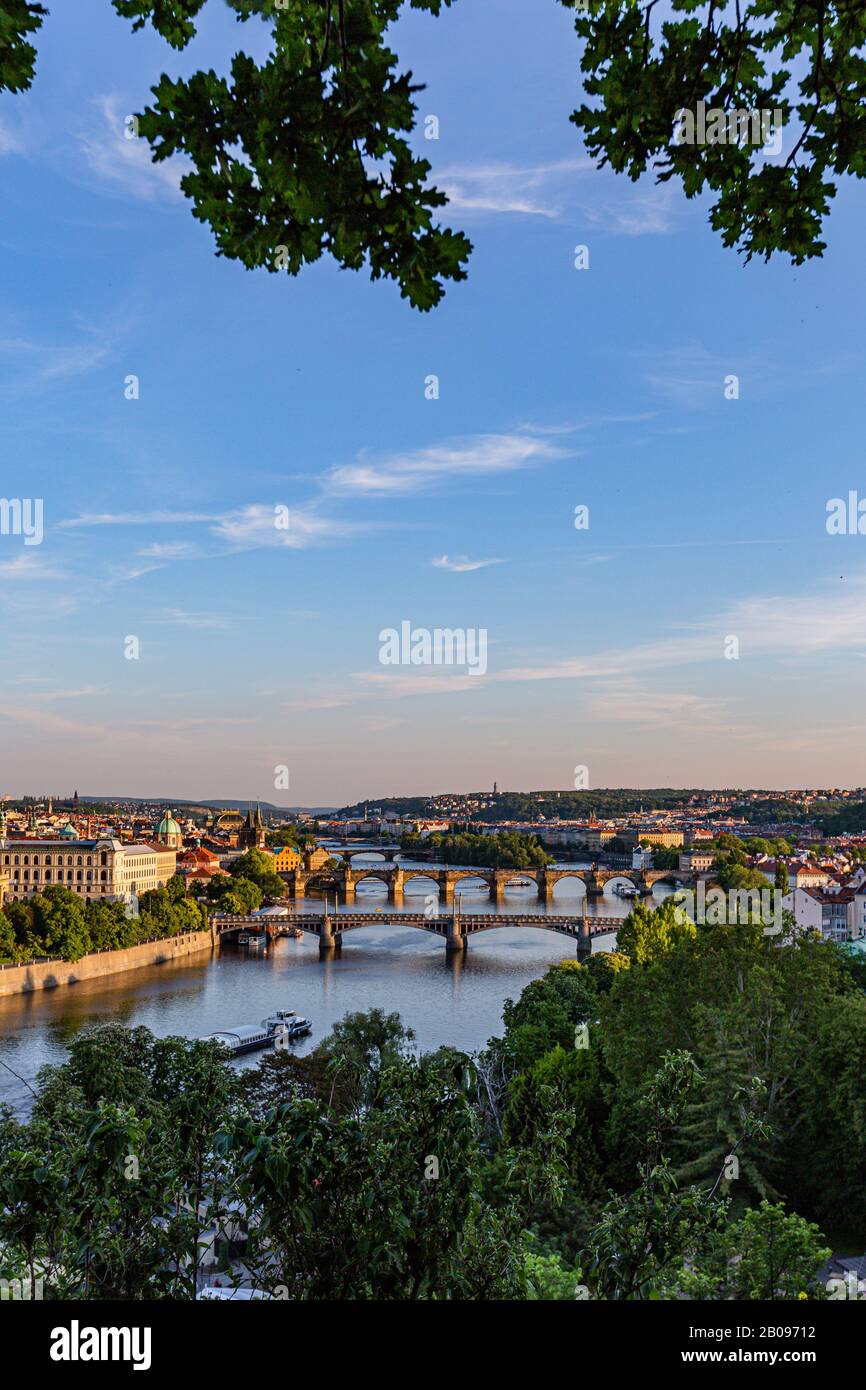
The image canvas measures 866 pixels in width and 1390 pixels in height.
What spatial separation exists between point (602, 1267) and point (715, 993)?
30.5 feet

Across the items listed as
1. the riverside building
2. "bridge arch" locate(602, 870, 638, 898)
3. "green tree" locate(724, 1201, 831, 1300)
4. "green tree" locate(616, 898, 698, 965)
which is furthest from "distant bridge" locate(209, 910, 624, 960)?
"green tree" locate(724, 1201, 831, 1300)

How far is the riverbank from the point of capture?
84.7 ft

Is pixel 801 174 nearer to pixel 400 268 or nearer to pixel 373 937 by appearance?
pixel 400 268

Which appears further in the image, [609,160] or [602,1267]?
[602,1267]

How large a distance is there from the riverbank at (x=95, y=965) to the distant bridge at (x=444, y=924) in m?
2.11

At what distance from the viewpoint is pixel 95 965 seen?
28922 millimetres

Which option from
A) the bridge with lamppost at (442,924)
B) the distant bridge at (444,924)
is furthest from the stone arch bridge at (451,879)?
the distant bridge at (444,924)

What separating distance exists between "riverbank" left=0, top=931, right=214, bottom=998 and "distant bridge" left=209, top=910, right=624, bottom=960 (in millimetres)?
2113

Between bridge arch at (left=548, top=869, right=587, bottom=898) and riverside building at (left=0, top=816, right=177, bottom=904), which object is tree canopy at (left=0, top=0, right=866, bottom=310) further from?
bridge arch at (left=548, top=869, right=587, bottom=898)

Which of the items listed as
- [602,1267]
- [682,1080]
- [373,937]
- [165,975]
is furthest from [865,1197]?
[373,937]

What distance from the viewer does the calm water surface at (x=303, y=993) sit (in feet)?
69.2

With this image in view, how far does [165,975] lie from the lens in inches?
1196

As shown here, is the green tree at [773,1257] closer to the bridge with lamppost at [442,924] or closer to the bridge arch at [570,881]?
the bridge with lamppost at [442,924]

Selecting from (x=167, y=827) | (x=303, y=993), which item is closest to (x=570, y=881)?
(x=167, y=827)
